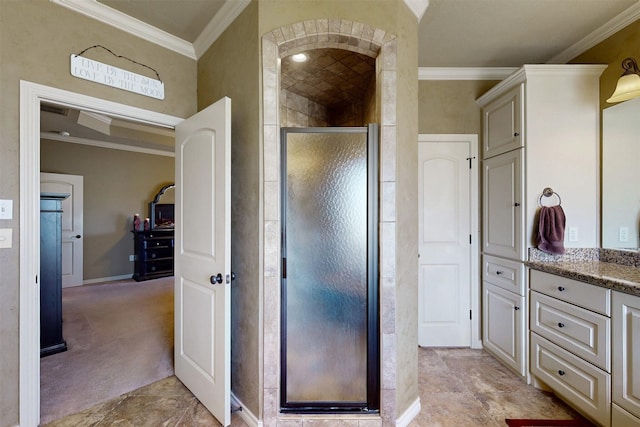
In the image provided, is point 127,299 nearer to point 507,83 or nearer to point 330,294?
point 330,294

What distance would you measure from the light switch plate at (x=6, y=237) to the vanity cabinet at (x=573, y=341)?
3.39m

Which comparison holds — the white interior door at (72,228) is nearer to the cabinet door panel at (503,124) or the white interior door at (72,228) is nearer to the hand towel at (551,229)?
the cabinet door panel at (503,124)

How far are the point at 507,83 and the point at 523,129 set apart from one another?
42 centimetres

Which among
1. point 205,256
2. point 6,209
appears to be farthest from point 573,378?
point 6,209

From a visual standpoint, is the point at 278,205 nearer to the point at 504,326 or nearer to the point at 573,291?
the point at 573,291

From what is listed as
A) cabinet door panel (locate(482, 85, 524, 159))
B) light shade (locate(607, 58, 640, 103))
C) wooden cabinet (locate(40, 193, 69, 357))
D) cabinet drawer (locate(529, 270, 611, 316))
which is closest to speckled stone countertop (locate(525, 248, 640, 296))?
cabinet drawer (locate(529, 270, 611, 316))

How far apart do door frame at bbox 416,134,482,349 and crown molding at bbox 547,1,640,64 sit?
2.92 feet

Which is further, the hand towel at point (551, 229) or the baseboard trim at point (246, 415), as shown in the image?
the hand towel at point (551, 229)

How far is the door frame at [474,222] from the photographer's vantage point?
2.66 m

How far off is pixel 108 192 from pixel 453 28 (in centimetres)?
588

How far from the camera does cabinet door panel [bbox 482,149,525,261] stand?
7.25 ft

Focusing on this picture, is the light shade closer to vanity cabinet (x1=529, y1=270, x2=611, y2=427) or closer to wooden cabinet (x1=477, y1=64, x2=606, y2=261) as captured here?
wooden cabinet (x1=477, y1=64, x2=606, y2=261)

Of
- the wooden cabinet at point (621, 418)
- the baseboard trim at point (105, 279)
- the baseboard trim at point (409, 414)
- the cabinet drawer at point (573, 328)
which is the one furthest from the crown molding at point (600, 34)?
the baseboard trim at point (105, 279)

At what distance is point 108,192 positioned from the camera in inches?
204
